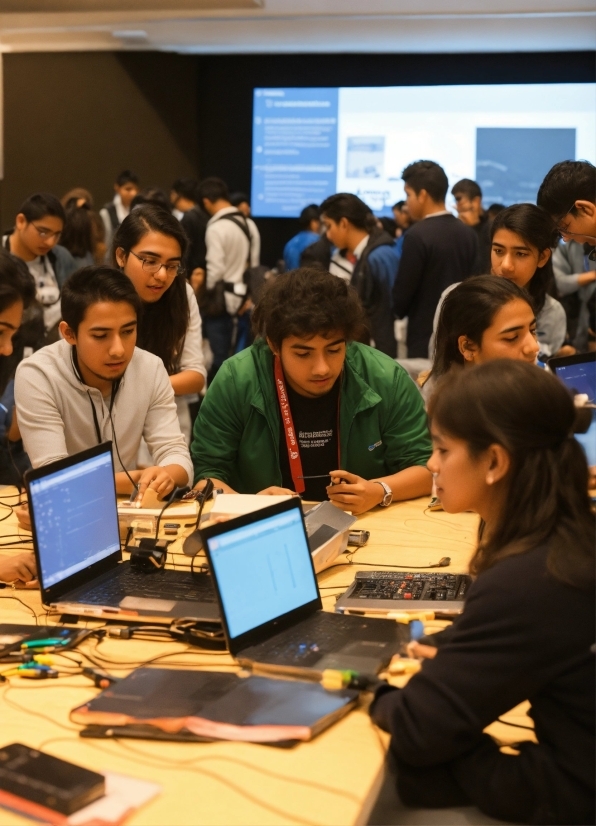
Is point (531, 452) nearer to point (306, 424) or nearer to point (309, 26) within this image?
point (306, 424)

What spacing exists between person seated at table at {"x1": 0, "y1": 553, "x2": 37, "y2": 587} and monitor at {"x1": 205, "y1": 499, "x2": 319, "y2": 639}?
0.60 meters

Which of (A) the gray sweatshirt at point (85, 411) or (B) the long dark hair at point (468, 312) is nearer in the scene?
(A) the gray sweatshirt at point (85, 411)

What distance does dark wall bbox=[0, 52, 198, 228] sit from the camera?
8.79 m

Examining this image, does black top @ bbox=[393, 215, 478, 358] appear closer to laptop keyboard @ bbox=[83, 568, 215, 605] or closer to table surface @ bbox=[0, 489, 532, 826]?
laptop keyboard @ bbox=[83, 568, 215, 605]

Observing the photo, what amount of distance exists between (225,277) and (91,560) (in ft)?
14.9

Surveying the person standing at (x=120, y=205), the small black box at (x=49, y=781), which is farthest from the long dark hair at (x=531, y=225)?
the person standing at (x=120, y=205)

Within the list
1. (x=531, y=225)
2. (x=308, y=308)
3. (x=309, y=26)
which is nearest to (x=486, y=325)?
(x=308, y=308)

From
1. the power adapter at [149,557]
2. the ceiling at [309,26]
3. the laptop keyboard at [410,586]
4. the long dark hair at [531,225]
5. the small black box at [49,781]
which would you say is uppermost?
the ceiling at [309,26]

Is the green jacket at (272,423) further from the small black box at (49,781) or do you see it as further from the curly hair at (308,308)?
the small black box at (49,781)

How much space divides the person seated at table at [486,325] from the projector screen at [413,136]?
6021 mm

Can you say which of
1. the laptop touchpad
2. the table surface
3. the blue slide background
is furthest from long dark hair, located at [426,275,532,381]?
the blue slide background

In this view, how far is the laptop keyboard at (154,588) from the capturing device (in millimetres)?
1990

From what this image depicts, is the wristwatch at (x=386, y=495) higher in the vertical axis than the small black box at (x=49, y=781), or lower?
higher

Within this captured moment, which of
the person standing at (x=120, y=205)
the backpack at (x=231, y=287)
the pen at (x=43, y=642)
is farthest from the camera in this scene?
the person standing at (x=120, y=205)
